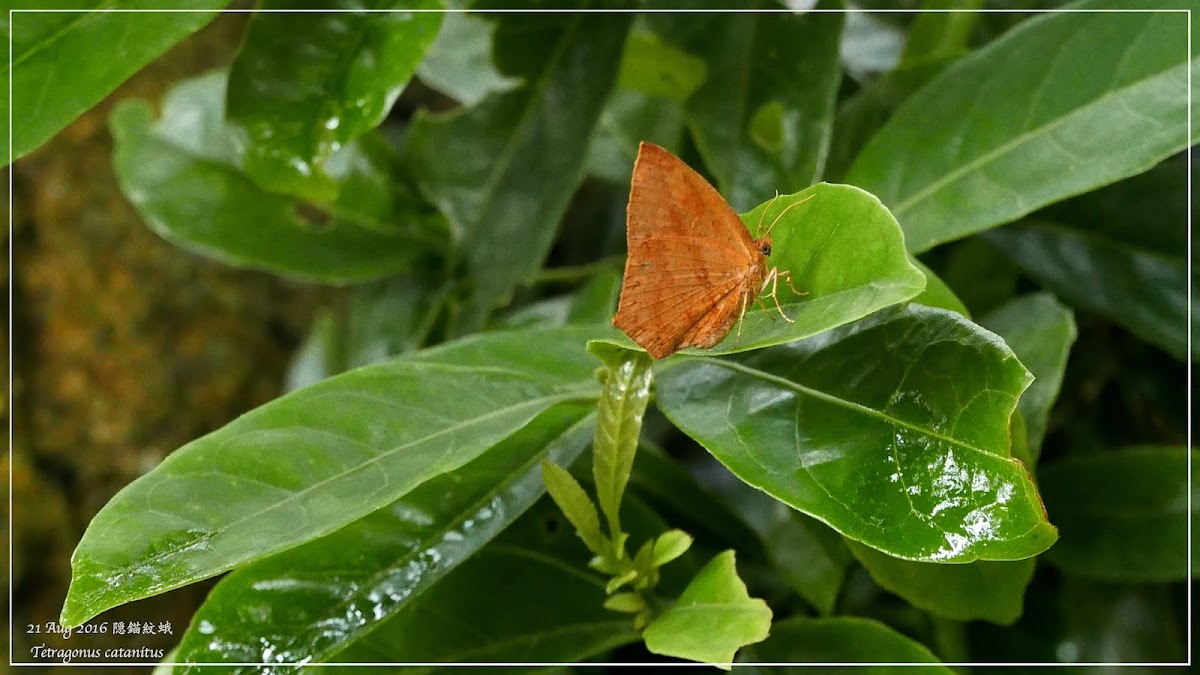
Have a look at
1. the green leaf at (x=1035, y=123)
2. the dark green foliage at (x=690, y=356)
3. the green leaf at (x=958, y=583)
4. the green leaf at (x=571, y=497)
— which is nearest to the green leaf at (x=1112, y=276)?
the dark green foliage at (x=690, y=356)

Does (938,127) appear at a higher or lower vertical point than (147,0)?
lower

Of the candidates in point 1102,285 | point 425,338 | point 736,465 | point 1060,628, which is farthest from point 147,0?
point 1060,628

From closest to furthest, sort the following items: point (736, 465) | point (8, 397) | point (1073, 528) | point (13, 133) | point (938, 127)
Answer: point (736, 465)
point (13, 133)
point (938, 127)
point (1073, 528)
point (8, 397)

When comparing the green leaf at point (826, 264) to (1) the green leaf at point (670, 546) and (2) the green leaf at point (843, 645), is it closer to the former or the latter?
(1) the green leaf at point (670, 546)

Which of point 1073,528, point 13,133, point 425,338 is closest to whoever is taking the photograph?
point 13,133

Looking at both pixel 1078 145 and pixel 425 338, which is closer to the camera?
pixel 1078 145

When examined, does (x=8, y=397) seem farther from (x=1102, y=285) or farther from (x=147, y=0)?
(x=1102, y=285)

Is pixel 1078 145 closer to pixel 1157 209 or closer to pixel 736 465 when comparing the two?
pixel 1157 209

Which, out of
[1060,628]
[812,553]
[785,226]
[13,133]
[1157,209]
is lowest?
[1060,628]
